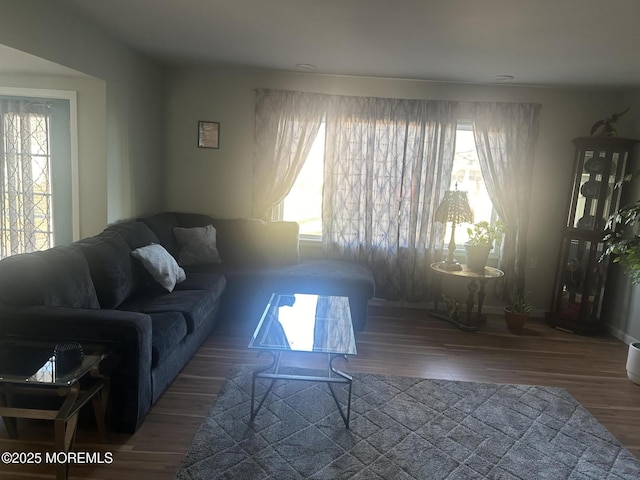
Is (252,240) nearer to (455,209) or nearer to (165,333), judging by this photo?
(165,333)

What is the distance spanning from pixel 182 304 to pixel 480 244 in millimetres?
2784

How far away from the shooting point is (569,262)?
4414 millimetres

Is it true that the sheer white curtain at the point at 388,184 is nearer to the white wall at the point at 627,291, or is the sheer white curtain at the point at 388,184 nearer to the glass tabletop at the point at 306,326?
the glass tabletop at the point at 306,326

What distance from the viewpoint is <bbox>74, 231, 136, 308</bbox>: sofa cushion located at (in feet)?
9.45

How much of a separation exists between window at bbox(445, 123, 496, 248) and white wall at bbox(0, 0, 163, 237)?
310 centimetres

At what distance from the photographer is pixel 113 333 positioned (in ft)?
7.39

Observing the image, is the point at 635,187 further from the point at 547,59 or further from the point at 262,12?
the point at 262,12

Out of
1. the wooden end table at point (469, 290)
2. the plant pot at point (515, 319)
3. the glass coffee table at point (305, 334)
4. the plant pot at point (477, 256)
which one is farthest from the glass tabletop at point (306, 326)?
the plant pot at point (515, 319)

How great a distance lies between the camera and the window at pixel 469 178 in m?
4.63

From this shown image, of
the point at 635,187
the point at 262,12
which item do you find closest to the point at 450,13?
the point at 262,12

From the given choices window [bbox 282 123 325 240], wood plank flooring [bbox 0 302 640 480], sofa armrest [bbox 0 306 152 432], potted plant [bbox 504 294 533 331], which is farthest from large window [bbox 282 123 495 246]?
sofa armrest [bbox 0 306 152 432]

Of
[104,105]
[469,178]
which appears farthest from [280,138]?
[469,178]

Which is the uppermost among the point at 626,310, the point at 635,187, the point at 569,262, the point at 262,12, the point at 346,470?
the point at 262,12

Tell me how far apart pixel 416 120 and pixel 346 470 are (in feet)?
11.2
